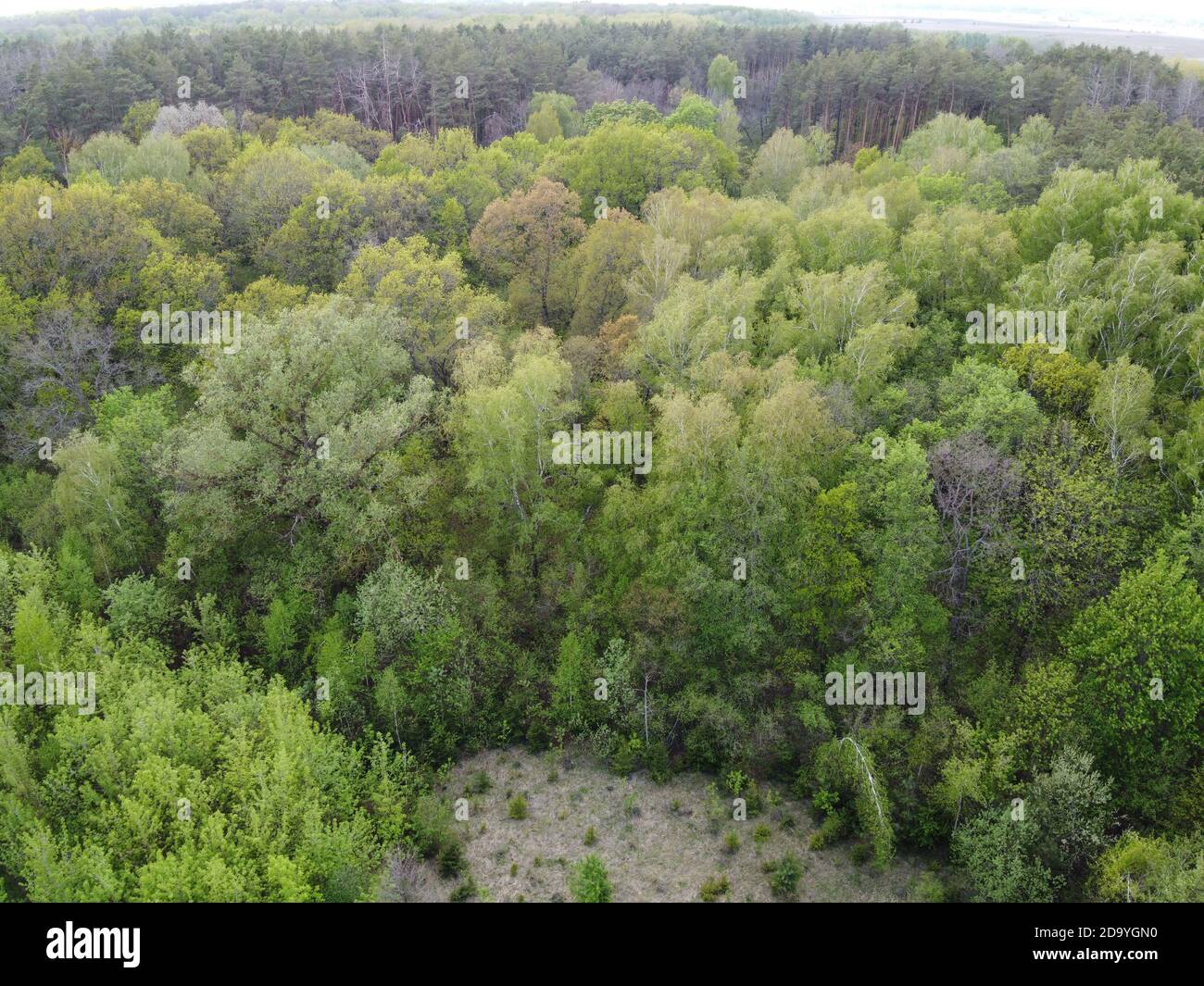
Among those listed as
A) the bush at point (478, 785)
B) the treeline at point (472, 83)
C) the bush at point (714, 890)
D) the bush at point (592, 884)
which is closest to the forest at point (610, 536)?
the bush at point (592, 884)

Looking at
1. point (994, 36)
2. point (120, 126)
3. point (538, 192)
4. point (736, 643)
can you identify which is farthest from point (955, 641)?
point (994, 36)

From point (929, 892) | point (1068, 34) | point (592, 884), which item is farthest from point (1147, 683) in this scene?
point (1068, 34)

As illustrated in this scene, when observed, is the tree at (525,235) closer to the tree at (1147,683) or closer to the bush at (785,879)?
the tree at (1147,683)

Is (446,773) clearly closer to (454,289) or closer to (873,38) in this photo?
(454,289)

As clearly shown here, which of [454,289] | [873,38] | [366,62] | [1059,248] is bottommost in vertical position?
[454,289]

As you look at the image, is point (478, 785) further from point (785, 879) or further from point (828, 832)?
point (828, 832)

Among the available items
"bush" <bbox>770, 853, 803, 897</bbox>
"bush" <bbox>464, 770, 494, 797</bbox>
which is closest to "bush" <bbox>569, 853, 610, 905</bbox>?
"bush" <bbox>770, 853, 803, 897</bbox>
